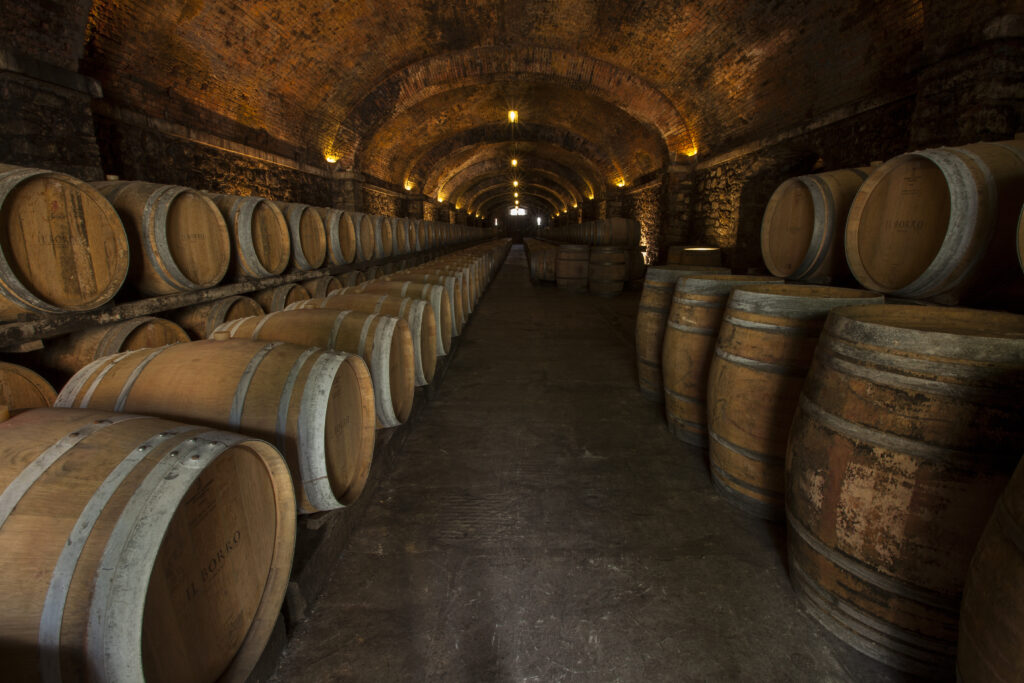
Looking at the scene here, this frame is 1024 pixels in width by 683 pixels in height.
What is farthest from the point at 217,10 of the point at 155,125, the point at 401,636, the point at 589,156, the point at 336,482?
the point at 589,156

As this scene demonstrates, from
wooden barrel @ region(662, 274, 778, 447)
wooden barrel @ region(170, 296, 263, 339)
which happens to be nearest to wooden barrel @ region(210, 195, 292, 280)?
wooden barrel @ region(170, 296, 263, 339)

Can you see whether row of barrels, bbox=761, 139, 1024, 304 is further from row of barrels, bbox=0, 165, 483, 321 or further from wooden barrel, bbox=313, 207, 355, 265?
wooden barrel, bbox=313, 207, 355, 265

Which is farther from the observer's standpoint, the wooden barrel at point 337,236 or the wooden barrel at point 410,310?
the wooden barrel at point 337,236

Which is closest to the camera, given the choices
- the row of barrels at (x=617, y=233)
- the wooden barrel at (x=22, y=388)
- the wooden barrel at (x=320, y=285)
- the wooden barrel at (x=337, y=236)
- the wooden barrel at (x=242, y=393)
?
the wooden barrel at (x=242, y=393)

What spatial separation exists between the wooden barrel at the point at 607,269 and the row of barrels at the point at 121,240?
237 inches

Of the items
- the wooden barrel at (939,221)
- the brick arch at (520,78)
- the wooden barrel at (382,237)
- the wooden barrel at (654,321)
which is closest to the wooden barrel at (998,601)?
the wooden barrel at (939,221)

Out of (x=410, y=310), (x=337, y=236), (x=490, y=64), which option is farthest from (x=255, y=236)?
(x=490, y=64)

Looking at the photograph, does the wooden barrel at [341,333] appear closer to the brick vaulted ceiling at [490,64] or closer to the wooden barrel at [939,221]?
the wooden barrel at [939,221]

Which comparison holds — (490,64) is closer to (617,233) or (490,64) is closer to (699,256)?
(617,233)

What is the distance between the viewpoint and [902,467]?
1.26 m

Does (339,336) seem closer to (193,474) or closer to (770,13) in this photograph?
(193,474)

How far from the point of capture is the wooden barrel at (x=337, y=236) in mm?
5059

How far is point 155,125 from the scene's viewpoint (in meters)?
6.96

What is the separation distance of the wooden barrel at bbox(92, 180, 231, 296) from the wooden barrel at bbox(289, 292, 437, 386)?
2.87 ft
